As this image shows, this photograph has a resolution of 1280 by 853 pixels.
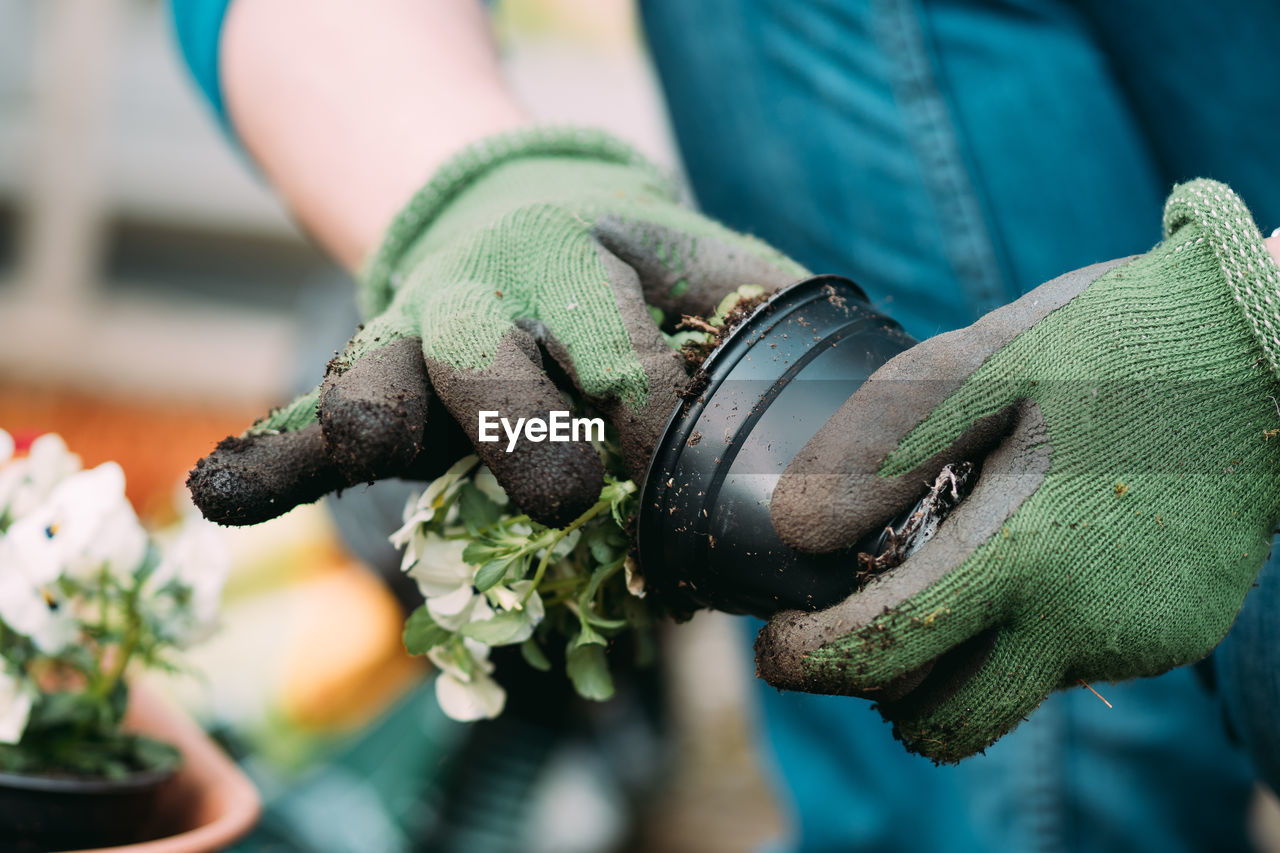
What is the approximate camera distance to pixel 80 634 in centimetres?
79

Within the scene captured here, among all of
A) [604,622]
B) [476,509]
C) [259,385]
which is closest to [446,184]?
[476,509]

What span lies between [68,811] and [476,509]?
38 cm

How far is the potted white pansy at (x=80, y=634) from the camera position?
0.70 meters

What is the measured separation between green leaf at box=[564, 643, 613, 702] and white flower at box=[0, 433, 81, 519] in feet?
1.57

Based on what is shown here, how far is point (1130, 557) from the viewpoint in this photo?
62 centimetres

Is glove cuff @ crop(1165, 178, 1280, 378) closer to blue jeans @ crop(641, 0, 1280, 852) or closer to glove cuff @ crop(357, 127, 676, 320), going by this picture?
blue jeans @ crop(641, 0, 1280, 852)

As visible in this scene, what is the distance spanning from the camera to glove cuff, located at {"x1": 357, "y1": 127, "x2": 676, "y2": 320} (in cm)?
86

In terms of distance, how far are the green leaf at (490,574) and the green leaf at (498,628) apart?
5cm

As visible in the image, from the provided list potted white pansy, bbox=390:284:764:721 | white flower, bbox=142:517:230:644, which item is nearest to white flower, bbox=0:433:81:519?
white flower, bbox=142:517:230:644

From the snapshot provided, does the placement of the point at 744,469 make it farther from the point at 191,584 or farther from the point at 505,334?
the point at 191,584

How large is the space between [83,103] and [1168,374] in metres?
4.61

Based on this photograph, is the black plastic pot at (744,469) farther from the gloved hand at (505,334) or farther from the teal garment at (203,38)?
the teal garment at (203,38)

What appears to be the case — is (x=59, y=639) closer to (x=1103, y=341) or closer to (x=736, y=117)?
(x=1103, y=341)

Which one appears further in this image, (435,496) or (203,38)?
(203,38)
